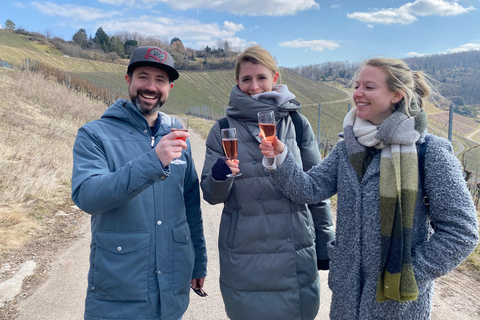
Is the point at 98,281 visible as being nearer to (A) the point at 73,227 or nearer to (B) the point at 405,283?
(B) the point at 405,283

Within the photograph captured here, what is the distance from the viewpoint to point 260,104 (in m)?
1.87

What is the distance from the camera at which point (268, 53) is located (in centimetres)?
204

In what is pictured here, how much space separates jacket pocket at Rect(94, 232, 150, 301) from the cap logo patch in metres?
1.00

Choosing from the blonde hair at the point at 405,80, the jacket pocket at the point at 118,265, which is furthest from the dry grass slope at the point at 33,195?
the blonde hair at the point at 405,80

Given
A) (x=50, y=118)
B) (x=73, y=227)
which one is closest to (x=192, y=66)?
(x=50, y=118)

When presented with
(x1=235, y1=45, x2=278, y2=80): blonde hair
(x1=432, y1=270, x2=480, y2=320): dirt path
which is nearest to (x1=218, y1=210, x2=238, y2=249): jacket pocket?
(x1=235, y1=45, x2=278, y2=80): blonde hair

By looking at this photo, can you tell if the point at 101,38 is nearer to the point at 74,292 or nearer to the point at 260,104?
the point at 74,292

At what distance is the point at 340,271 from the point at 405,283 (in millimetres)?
348

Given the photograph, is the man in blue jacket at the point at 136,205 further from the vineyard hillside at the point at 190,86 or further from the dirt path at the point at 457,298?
the vineyard hillside at the point at 190,86

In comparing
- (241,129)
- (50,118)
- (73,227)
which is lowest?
(73,227)

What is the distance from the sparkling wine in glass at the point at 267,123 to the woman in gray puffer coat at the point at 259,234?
0.63 ft

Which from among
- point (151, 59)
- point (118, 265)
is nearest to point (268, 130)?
point (151, 59)

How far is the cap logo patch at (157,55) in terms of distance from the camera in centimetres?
178

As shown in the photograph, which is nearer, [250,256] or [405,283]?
[405,283]
